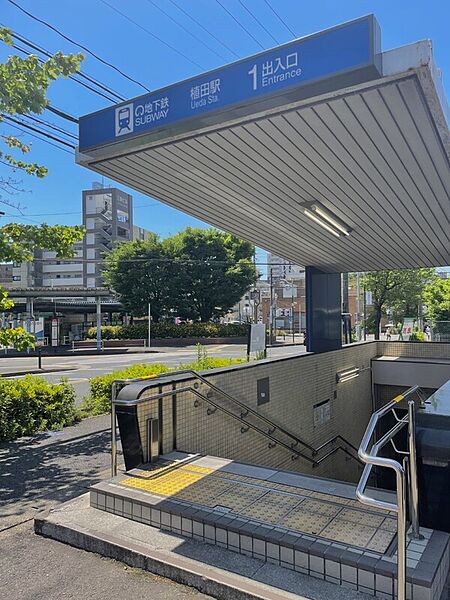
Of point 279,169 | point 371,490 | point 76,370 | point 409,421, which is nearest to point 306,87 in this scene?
point 279,169

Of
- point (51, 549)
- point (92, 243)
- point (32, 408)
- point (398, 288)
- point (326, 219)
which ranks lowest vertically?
point (51, 549)

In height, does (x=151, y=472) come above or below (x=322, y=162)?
below

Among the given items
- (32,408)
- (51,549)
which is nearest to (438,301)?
(32,408)

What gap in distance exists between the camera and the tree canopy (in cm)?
3766

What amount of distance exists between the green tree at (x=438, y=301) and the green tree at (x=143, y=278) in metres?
18.9

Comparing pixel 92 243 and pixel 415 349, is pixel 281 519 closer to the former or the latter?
pixel 415 349

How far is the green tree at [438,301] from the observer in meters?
27.1

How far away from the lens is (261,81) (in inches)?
136

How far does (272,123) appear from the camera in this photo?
3.84m

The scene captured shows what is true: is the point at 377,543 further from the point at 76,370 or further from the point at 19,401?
the point at 76,370

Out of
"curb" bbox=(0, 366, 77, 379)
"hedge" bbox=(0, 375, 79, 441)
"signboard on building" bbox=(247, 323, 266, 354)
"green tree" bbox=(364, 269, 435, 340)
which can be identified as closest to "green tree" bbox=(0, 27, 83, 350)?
"hedge" bbox=(0, 375, 79, 441)

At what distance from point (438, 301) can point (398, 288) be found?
4823mm

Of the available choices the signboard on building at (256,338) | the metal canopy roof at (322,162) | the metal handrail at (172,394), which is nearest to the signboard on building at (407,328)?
the signboard on building at (256,338)

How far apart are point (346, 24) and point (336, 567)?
3.42m
